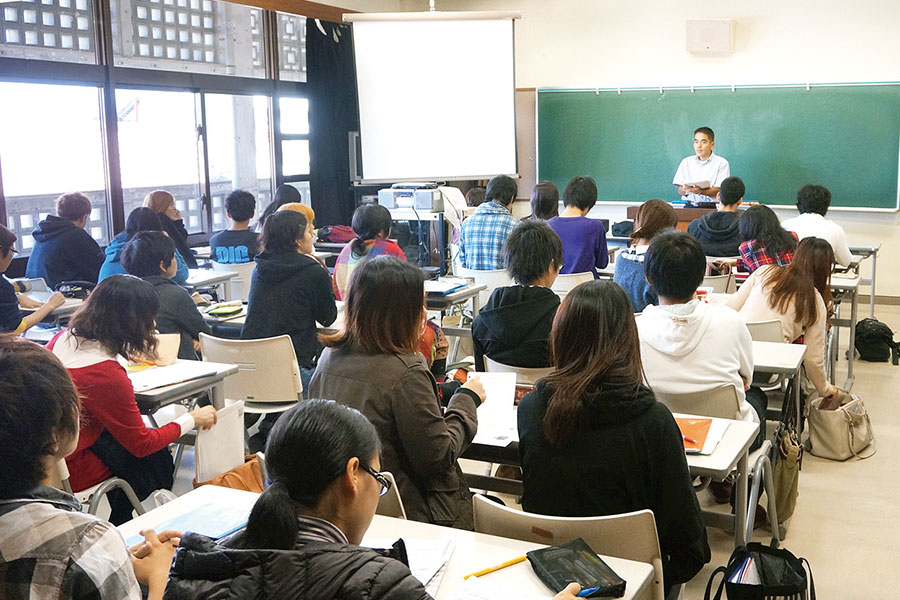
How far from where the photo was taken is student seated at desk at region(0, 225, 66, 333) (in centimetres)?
416

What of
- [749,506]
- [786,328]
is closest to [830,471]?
[786,328]

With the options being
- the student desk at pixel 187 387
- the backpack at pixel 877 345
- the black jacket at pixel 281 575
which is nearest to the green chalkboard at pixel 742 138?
the backpack at pixel 877 345

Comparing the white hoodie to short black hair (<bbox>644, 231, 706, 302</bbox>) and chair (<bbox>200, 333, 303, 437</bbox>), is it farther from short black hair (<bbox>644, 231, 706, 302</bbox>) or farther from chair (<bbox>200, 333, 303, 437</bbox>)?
chair (<bbox>200, 333, 303, 437</bbox>)

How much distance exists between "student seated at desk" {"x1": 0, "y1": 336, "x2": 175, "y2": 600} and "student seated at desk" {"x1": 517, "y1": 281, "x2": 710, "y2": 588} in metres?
0.97

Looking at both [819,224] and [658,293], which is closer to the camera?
[658,293]

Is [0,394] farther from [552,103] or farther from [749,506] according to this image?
[552,103]

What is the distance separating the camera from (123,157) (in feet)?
22.2

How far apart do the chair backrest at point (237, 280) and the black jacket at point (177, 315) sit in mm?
1859

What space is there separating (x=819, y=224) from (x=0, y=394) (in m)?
5.19

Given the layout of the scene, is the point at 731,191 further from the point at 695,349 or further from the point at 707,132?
the point at 695,349

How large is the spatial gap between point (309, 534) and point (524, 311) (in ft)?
6.53

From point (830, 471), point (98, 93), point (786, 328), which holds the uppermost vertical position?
point (98, 93)

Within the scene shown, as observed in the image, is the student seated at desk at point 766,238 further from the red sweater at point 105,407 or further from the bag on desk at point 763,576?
the red sweater at point 105,407

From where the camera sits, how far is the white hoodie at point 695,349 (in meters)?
2.88
